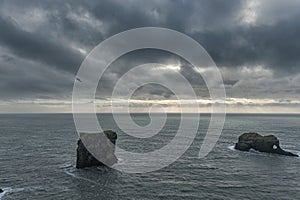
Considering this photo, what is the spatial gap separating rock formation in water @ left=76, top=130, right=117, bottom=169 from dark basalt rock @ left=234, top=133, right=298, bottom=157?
63.0 metres

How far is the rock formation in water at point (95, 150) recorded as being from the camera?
88438mm

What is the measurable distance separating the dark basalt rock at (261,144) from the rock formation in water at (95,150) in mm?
63045

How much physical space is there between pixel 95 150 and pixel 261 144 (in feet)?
243

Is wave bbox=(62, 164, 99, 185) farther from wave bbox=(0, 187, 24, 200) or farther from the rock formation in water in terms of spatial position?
wave bbox=(0, 187, 24, 200)

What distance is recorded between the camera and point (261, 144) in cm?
12038

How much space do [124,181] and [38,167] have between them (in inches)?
1326

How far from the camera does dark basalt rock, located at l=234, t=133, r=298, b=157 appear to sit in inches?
4604

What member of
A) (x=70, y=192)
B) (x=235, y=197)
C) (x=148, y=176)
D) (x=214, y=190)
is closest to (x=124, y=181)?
(x=148, y=176)

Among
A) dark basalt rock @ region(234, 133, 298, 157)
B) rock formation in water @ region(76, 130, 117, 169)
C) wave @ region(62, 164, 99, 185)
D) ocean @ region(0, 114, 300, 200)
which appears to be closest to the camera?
ocean @ region(0, 114, 300, 200)

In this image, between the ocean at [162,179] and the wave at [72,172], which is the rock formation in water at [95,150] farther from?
the ocean at [162,179]

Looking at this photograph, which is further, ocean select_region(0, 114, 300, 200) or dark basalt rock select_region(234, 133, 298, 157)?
dark basalt rock select_region(234, 133, 298, 157)

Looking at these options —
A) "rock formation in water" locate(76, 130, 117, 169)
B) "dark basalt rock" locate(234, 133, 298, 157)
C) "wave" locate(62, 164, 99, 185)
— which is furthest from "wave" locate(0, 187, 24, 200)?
"dark basalt rock" locate(234, 133, 298, 157)

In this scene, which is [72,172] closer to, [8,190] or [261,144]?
[8,190]

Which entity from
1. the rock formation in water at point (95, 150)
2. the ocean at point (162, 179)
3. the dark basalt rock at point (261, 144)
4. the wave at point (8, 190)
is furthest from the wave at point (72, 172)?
the dark basalt rock at point (261, 144)
